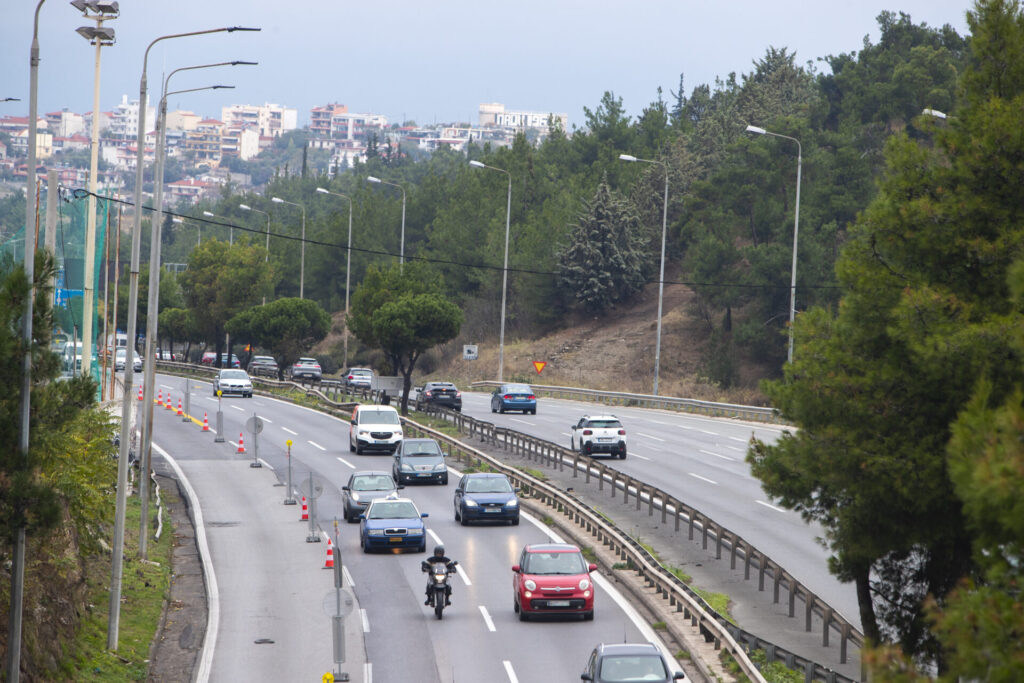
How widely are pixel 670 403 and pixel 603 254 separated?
84.0 ft

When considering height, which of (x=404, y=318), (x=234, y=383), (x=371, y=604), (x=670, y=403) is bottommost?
(x=371, y=604)

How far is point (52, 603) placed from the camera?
1991 cm

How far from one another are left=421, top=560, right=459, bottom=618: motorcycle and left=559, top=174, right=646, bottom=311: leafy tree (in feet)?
207

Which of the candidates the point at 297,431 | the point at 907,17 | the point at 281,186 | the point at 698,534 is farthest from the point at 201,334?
the point at 281,186

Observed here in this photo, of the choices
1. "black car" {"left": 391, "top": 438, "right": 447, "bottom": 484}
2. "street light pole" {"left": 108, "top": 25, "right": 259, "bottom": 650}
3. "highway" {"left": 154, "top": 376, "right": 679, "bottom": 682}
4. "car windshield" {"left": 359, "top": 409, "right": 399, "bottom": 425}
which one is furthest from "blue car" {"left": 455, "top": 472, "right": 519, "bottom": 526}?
"car windshield" {"left": 359, "top": 409, "right": 399, "bottom": 425}

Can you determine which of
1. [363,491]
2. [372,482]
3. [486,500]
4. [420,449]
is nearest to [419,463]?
[420,449]

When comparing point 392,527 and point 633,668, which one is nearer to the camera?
point 633,668

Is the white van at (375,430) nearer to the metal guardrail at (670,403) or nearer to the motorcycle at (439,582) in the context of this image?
the metal guardrail at (670,403)

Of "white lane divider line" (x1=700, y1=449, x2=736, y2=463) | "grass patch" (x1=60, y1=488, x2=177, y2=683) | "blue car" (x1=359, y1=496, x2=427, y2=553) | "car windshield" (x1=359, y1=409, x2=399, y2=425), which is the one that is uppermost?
"car windshield" (x1=359, y1=409, x2=399, y2=425)

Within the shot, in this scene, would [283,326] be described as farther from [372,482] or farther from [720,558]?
[720,558]

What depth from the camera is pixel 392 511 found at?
1168 inches

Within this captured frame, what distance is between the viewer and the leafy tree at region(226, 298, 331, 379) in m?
77.9

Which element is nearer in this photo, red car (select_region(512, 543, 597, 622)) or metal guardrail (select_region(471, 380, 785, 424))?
red car (select_region(512, 543, 597, 622))

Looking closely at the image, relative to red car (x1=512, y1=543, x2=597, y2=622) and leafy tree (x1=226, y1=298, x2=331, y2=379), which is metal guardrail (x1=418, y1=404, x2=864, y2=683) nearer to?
red car (x1=512, y1=543, x2=597, y2=622)
